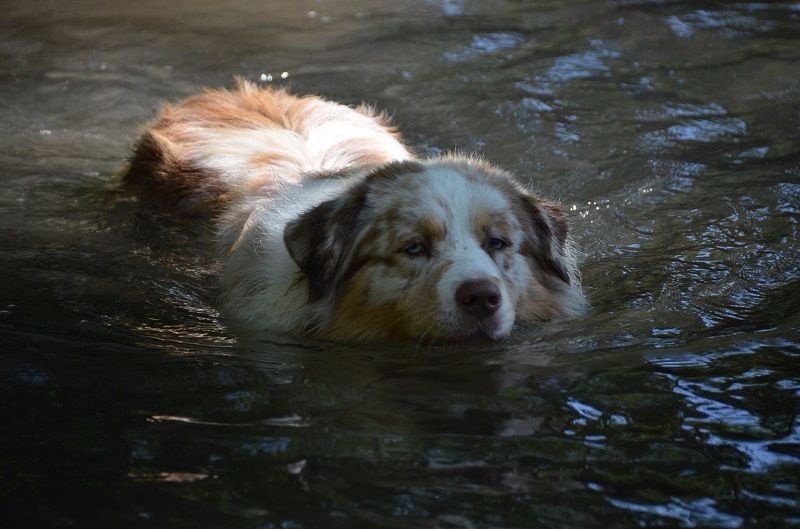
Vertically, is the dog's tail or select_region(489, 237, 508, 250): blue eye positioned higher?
the dog's tail

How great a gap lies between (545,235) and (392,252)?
922 mm

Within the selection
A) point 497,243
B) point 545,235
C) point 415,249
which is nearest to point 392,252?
point 415,249

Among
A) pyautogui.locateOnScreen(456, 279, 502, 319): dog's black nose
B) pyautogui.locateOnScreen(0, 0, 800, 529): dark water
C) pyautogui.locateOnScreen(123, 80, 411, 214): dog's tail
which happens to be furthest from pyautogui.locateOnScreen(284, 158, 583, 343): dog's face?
pyautogui.locateOnScreen(123, 80, 411, 214): dog's tail

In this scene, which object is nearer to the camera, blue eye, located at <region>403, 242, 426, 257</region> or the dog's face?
the dog's face

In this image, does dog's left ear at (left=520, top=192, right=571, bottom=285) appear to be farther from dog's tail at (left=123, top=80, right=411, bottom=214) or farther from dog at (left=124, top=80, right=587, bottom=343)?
dog's tail at (left=123, top=80, right=411, bottom=214)

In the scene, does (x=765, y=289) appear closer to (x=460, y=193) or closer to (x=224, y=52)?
(x=460, y=193)

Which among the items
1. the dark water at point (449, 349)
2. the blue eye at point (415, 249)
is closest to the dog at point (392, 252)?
the blue eye at point (415, 249)

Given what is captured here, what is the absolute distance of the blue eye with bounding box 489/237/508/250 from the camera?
219 inches

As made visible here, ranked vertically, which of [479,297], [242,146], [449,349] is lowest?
[449,349]

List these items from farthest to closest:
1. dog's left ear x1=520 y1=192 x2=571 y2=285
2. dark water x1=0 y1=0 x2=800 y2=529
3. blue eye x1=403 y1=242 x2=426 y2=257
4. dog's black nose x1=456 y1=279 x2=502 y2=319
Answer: dog's left ear x1=520 y1=192 x2=571 y2=285, blue eye x1=403 y1=242 x2=426 y2=257, dog's black nose x1=456 y1=279 x2=502 y2=319, dark water x1=0 y1=0 x2=800 y2=529

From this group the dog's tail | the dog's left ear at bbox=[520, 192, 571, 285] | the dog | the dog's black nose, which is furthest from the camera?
the dog's tail

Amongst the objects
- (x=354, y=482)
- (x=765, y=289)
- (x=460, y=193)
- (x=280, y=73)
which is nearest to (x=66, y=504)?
(x=354, y=482)

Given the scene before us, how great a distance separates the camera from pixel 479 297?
201 inches

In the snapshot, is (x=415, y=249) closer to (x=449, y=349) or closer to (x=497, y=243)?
(x=497, y=243)
